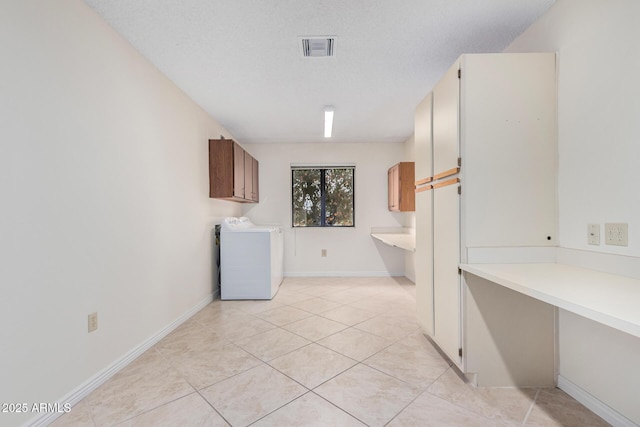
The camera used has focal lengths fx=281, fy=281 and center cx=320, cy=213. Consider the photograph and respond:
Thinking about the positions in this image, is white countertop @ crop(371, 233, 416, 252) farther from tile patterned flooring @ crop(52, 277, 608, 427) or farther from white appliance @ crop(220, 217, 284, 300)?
white appliance @ crop(220, 217, 284, 300)

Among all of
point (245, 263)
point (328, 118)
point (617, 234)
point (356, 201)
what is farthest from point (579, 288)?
point (356, 201)

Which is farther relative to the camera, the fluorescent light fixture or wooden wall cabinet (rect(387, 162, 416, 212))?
wooden wall cabinet (rect(387, 162, 416, 212))

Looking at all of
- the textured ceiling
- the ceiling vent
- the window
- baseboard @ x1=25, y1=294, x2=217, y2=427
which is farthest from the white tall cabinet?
the window

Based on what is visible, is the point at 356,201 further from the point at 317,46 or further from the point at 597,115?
the point at 597,115

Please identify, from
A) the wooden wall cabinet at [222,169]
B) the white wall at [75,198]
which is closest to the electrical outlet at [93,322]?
the white wall at [75,198]

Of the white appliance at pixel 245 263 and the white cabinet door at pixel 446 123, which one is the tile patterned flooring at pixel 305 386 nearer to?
the white appliance at pixel 245 263

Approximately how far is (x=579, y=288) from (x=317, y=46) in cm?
222

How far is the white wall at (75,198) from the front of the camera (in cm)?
135

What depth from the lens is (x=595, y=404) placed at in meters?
1.51

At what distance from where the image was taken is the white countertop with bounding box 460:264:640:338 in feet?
2.89

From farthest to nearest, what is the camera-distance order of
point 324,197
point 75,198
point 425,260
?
point 324,197 → point 425,260 → point 75,198

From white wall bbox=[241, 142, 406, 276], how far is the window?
0.49ft

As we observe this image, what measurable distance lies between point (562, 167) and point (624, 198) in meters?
0.37

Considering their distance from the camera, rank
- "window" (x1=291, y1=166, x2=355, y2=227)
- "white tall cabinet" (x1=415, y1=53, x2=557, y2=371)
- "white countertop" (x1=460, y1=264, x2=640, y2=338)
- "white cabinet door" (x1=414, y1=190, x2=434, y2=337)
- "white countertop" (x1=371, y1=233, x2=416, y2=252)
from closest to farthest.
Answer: "white countertop" (x1=460, y1=264, x2=640, y2=338)
"white tall cabinet" (x1=415, y1=53, x2=557, y2=371)
"white cabinet door" (x1=414, y1=190, x2=434, y2=337)
"white countertop" (x1=371, y1=233, x2=416, y2=252)
"window" (x1=291, y1=166, x2=355, y2=227)
